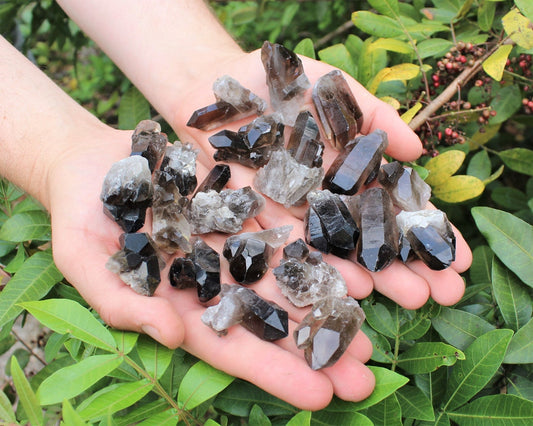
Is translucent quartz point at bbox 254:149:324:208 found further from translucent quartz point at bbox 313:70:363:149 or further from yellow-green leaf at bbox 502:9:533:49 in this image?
yellow-green leaf at bbox 502:9:533:49

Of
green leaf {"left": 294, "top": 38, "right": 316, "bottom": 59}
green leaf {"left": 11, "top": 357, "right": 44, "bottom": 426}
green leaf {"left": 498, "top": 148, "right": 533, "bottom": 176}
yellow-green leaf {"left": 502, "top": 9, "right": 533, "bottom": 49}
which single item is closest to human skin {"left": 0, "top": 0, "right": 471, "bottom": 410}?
green leaf {"left": 294, "top": 38, "right": 316, "bottom": 59}

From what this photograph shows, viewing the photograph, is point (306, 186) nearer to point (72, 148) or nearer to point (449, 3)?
point (72, 148)

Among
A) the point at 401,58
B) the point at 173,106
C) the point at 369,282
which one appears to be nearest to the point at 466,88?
the point at 401,58

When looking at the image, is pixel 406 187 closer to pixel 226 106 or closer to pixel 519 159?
pixel 519 159

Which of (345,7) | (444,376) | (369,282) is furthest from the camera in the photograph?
(345,7)

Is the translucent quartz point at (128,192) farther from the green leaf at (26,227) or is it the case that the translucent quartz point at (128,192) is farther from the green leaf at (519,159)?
the green leaf at (519,159)

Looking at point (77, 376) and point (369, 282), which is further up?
point (77, 376)
